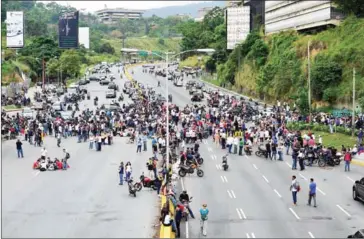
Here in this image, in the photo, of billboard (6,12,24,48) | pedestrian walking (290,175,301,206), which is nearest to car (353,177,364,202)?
pedestrian walking (290,175,301,206)

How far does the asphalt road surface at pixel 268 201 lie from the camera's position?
2547 centimetres

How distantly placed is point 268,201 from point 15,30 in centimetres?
7630

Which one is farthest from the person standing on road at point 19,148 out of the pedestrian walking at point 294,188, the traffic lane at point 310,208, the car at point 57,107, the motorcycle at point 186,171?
the car at point 57,107

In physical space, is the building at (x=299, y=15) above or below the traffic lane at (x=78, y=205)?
above

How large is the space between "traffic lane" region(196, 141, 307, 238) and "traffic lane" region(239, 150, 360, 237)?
1.29 ft

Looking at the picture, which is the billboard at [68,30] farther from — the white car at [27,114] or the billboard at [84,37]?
the billboard at [84,37]

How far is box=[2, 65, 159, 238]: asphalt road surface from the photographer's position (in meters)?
24.6

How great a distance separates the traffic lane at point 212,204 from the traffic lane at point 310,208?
2.62 m

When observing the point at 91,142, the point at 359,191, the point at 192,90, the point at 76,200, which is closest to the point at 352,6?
the point at 192,90

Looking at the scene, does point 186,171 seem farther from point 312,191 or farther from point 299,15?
point 299,15

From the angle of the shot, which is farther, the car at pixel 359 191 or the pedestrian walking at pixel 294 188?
the car at pixel 359 191

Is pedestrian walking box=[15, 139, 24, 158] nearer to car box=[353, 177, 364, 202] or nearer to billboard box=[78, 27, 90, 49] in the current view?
car box=[353, 177, 364, 202]

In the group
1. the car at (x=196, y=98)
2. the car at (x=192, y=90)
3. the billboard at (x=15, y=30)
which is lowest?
the car at (x=196, y=98)

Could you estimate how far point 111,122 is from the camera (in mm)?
57719
